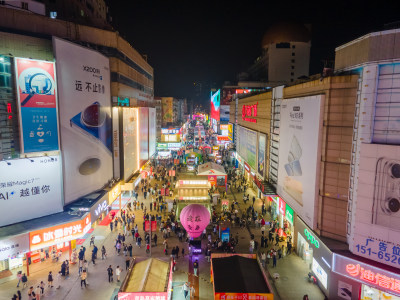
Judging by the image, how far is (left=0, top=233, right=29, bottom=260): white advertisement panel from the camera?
16453 millimetres

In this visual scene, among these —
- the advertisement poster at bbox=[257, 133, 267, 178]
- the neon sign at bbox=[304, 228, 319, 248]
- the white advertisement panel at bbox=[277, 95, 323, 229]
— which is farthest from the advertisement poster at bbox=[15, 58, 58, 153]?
the advertisement poster at bbox=[257, 133, 267, 178]

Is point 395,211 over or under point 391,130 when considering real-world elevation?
under

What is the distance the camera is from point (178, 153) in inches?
2653

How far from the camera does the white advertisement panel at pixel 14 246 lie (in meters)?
16.5

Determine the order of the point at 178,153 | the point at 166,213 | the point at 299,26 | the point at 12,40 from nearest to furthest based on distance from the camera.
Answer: the point at 12,40, the point at 166,213, the point at 178,153, the point at 299,26

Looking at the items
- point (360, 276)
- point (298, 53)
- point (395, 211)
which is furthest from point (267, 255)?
point (298, 53)

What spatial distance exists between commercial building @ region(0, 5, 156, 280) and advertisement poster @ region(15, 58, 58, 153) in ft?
0.19

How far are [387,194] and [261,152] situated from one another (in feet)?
66.1

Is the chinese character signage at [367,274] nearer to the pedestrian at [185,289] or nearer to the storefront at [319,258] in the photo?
the storefront at [319,258]

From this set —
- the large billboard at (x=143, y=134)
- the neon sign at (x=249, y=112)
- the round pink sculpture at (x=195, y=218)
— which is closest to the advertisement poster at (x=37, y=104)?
the round pink sculpture at (x=195, y=218)

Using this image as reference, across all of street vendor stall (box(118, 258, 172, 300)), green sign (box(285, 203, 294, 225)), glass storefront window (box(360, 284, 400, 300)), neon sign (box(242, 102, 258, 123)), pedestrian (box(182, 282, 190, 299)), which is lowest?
pedestrian (box(182, 282, 190, 299))

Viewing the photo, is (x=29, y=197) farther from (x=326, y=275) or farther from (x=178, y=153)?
(x=178, y=153)

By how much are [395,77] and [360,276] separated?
9894 millimetres

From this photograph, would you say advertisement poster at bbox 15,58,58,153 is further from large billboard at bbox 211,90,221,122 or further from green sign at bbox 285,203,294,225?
large billboard at bbox 211,90,221,122
